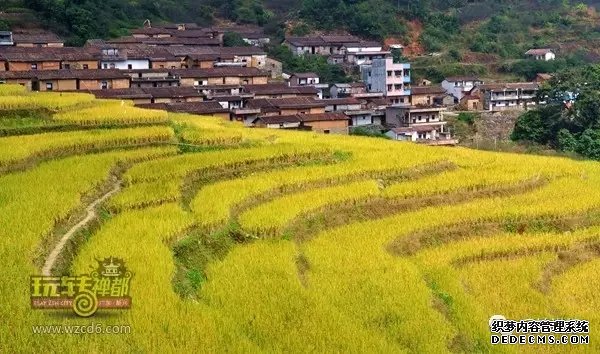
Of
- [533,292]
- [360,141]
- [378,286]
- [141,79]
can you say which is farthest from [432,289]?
[141,79]

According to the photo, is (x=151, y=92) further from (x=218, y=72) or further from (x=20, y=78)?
(x=218, y=72)

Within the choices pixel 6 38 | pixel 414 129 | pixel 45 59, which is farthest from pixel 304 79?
pixel 6 38

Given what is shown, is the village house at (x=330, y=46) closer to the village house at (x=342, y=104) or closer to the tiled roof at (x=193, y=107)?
the village house at (x=342, y=104)

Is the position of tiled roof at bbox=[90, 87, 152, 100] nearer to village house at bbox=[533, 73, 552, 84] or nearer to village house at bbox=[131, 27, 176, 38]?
village house at bbox=[131, 27, 176, 38]

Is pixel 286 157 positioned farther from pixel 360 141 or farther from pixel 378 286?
pixel 378 286

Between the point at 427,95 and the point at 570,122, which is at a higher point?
the point at 427,95

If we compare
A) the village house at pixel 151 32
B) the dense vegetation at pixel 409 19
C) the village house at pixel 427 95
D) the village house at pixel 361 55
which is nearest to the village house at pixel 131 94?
the village house at pixel 151 32

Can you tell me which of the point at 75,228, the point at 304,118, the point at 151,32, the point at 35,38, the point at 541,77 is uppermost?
the point at 151,32

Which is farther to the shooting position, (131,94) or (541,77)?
(541,77)
